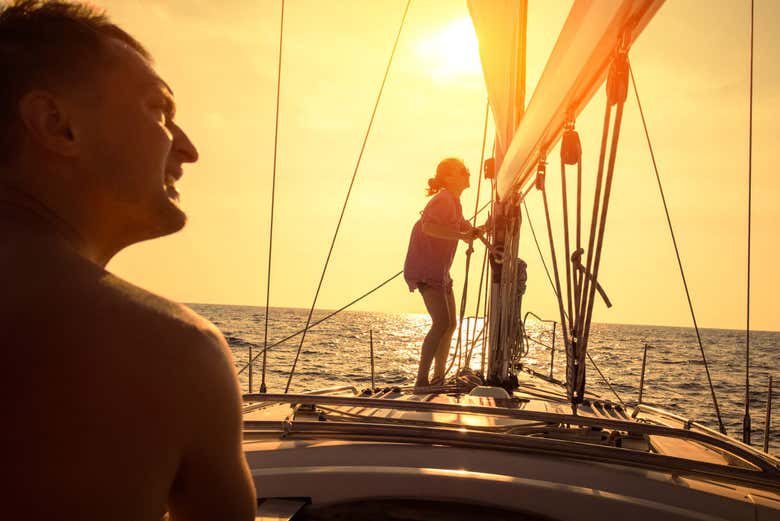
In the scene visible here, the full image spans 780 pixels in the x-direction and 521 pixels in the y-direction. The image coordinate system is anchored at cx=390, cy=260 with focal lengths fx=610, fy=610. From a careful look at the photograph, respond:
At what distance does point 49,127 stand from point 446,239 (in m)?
3.43

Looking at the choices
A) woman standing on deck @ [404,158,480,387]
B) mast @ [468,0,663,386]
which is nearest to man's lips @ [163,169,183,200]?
mast @ [468,0,663,386]

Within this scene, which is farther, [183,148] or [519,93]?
[519,93]

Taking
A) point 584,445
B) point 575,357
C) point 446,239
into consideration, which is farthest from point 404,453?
point 446,239

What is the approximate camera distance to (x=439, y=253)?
4.09 meters

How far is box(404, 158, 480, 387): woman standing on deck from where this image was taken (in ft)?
12.9

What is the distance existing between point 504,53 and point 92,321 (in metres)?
3.37

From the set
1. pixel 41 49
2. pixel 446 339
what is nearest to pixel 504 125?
pixel 446 339

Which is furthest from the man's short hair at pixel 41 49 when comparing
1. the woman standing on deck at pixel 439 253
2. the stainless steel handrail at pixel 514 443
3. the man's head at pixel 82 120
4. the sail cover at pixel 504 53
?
the woman standing on deck at pixel 439 253

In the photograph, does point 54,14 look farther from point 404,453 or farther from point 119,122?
point 404,453

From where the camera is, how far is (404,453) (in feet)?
5.86

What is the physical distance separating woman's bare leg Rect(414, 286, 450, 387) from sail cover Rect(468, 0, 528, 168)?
3.39 feet

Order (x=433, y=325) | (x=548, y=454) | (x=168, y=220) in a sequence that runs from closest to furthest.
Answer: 1. (x=168, y=220)
2. (x=548, y=454)
3. (x=433, y=325)

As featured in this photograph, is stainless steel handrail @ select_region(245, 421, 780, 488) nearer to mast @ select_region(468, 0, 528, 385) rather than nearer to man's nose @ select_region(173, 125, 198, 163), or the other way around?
man's nose @ select_region(173, 125, 198, 163)

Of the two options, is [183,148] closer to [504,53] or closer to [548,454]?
[548,454]
